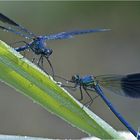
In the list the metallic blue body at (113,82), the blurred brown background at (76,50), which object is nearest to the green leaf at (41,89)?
the metallic blue body at (113,82)

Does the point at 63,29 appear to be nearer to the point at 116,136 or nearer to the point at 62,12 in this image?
the point at 62,12

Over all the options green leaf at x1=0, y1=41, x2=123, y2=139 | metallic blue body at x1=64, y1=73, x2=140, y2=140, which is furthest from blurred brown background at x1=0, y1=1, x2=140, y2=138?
green leaf at x1=0, y1=41, x2=123, y2=139

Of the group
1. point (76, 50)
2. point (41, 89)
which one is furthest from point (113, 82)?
point (76, 50)

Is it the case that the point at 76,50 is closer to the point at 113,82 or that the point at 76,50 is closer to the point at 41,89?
the point at 113,82

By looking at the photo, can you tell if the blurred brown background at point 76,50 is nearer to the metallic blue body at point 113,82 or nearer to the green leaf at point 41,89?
the metallic blue body at point 113,82

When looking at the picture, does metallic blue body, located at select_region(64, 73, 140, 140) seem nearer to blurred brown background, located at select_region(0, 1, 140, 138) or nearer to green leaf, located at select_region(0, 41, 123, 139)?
green leaf, located at select_region(0, 41, 123, 139)
